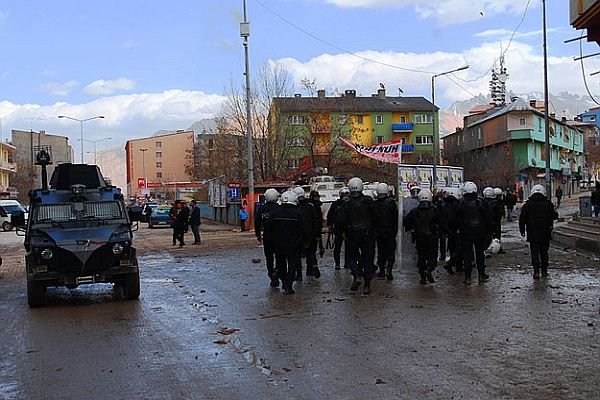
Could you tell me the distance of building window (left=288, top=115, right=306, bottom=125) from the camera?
49.5 meters

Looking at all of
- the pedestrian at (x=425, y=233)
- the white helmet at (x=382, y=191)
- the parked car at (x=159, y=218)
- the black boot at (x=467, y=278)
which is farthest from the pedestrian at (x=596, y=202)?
the parked car at (x=159, y=218)

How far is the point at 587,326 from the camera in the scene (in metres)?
9.30

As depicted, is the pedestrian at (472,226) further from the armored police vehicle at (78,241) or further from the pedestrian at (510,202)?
the pedestrian at (510,202)

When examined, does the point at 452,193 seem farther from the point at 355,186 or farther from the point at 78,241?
the point at 78,241

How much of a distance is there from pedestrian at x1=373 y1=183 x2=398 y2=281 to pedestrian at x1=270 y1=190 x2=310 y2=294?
4.84 ft

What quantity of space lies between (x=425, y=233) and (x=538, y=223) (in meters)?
2.17

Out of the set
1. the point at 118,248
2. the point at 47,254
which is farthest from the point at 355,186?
the point at 47,254

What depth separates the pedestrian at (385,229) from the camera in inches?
549

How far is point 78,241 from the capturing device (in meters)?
12.3

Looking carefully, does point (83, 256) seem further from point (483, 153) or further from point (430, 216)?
point (483, 153)

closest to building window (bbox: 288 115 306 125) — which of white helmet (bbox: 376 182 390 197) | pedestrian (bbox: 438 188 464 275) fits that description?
pedestrian (bbox: 438 188 464 275)

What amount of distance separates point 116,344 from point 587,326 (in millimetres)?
5786

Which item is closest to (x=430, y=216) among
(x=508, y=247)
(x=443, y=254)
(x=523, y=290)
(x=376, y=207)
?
(x=376, y=207)

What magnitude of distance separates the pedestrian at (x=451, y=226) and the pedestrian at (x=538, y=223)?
4.26 feet
